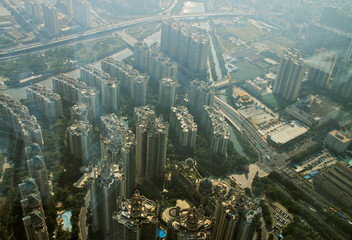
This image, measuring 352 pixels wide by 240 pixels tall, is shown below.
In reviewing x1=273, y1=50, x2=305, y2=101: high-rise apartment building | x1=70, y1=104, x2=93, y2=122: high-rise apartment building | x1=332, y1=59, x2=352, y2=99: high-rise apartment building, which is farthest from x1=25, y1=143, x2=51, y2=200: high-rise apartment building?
x1=332, y1=59, x2=352, y2=99: high-rise apartment building

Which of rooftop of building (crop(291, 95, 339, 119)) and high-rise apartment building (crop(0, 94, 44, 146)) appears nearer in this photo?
high-rise apartment building (crop(0, 94, 44, 146))

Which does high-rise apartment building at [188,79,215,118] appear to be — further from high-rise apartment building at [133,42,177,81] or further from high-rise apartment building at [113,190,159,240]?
high-rise apartment building at [113,190,159,240]

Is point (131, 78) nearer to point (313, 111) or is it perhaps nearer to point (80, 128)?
point (80, 128)

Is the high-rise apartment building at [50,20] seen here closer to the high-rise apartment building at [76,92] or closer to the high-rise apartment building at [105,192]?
the high-rise apartment building at [76,92]

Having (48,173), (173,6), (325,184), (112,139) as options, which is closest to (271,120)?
(325,184)

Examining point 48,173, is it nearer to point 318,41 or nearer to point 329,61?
point 329,61
